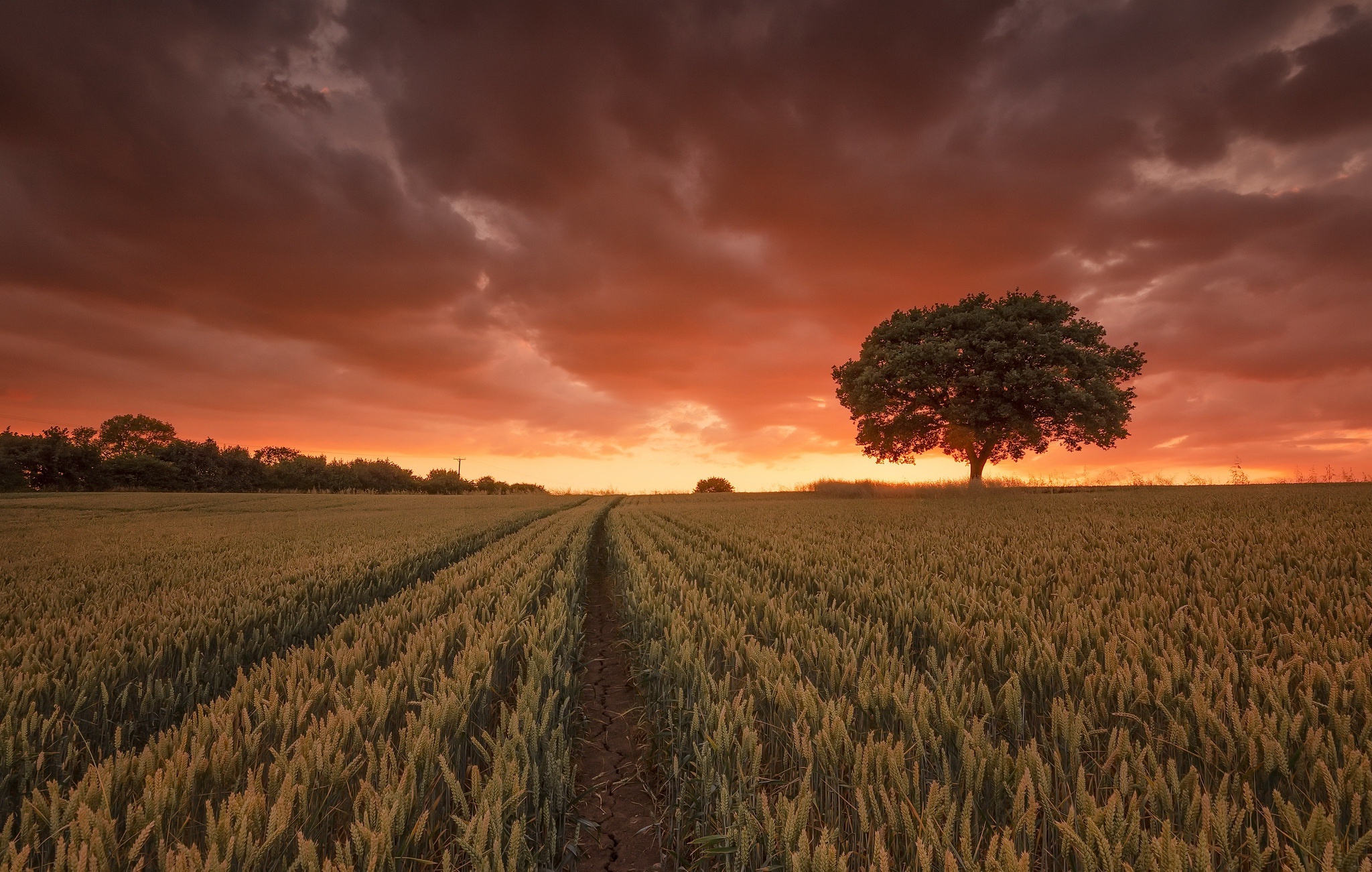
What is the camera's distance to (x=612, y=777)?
365 cm

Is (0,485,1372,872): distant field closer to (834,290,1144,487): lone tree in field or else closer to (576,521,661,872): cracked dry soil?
(576,521,661,872): cracked dry soil

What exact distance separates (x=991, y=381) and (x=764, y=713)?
26820 mm

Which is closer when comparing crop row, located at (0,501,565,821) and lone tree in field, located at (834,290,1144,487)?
crop row, located at (0,501,565,821)

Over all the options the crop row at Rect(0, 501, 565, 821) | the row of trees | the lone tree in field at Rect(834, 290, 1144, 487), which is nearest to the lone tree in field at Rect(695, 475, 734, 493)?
the row of trees

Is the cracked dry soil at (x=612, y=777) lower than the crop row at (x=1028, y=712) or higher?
lower

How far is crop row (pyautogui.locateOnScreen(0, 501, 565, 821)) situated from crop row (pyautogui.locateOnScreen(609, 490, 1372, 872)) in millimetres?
2597

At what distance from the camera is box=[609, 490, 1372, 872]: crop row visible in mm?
1642

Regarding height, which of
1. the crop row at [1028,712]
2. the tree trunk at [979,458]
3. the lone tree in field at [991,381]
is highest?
the lone tree in field at [991,381]

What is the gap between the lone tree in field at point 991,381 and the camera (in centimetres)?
2583

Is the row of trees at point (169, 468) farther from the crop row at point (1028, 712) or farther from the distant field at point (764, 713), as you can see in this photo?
the crop row at point (1028, 712)

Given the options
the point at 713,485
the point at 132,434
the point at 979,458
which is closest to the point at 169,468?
the point at 132,434

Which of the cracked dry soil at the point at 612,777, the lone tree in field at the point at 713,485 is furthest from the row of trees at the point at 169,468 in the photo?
the cracked dry soil at the point at 612,777

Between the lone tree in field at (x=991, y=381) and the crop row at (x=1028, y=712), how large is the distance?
70.7 ft

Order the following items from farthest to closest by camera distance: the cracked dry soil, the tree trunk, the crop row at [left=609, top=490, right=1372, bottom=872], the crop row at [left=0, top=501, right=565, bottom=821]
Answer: the tree trunk < the crop row at [left=0, top=501, right=565, bottom=821] < the cracked dry soil < the crop row at [left=609, top=490, right=1372, bottom=872]
